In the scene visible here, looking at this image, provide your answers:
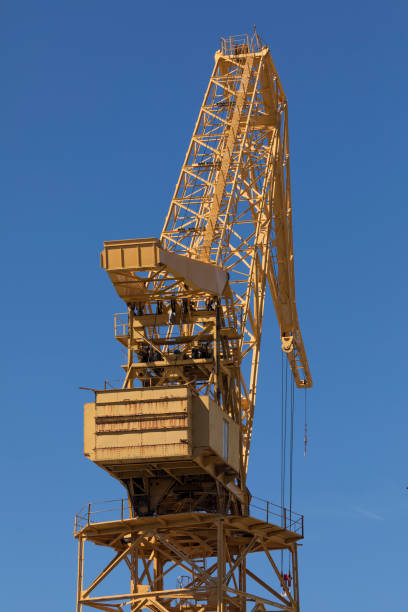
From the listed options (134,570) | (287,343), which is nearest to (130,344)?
(134,570)

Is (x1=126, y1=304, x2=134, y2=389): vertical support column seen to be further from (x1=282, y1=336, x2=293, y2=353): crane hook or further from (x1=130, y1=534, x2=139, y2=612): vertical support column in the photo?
(x1=282, y1=336, x2=293, y2=353): crane hook

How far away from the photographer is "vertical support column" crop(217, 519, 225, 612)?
90000 millimetres

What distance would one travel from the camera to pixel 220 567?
90375 millimetres

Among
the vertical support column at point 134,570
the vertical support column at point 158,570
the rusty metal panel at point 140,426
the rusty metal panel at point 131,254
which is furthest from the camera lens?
the vertical support column at point 158,570

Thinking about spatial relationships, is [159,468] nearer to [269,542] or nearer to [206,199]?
[269,542]

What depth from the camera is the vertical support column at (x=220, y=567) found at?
3543 inches

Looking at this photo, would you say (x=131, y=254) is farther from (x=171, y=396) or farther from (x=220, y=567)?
(x=220, y=567)

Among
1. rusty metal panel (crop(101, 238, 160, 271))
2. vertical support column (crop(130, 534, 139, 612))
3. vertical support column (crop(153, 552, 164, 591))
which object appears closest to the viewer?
rusty metal panel (crop(101, 238, 160, 271))

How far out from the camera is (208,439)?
88375 mm

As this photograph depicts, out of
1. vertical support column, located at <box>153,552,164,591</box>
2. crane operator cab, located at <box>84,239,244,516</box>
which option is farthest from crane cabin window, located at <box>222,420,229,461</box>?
vertical support column, located at <box>153,552,164,591</box>

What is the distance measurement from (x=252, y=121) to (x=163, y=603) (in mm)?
31192

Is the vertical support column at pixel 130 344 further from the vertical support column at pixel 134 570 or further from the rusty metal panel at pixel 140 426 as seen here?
the vertical support column at pixel 134 570

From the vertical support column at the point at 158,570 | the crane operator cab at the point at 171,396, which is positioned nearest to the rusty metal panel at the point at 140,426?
the crane operator cab at the point at 171,396

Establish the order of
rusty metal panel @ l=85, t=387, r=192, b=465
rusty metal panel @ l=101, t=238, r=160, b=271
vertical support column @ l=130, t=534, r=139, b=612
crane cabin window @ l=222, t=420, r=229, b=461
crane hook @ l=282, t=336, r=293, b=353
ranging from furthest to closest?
crane hook @ l=282, t=336, r=293, b=353 < vertical support column @ l=130, t=534, r=139, b=612 < crane cabin window @ l=222, t=420, r=229, b=461 < rusty metal panel @ l=101, t=238, r=160, b=271 < rusty metal panel @ l=85, t=387, r=192, b=465
